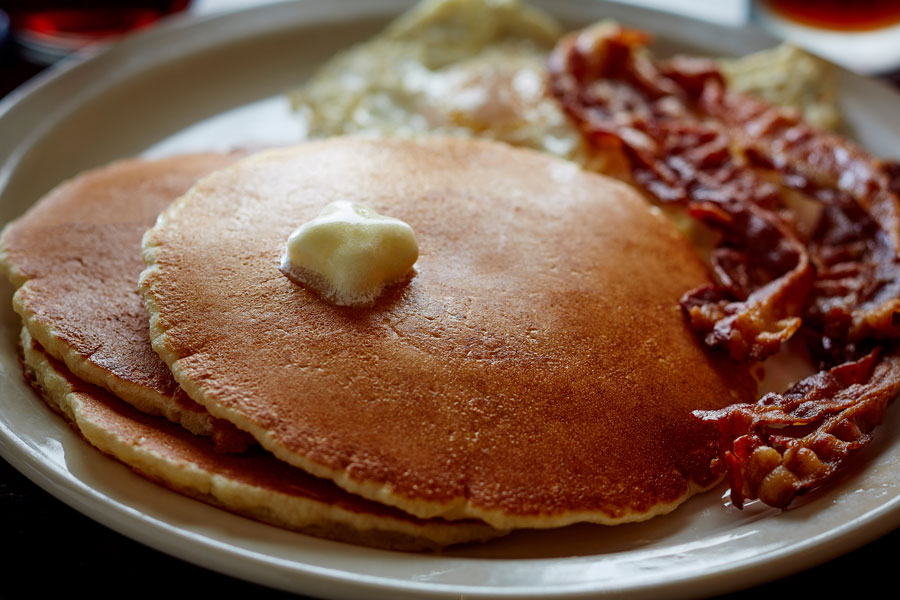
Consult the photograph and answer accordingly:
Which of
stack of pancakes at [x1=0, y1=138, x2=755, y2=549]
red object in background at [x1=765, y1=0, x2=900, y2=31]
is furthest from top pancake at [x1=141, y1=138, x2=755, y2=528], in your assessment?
red object in background at [x1=765, y1=0, x2=900, y2=31]

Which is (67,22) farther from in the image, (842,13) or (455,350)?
(842,13)

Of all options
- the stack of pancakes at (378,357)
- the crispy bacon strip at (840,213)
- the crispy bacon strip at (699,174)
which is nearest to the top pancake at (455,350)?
the stack of pancakes at (378,357)

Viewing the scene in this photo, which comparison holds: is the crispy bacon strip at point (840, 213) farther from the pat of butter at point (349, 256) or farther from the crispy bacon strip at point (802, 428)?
the pat of butter at point (349, 256)

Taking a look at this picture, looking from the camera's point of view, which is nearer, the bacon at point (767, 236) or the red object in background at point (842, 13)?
the bacon at point (767, 236)

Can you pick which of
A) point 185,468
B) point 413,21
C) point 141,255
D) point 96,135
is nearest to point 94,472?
point 185,468

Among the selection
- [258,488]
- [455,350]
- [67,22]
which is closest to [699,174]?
[455,350]

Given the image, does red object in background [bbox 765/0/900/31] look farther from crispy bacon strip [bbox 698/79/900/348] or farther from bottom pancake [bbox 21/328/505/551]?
bottom pancake [bbox 21/328/505/551]

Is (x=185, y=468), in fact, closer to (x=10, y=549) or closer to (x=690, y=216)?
(x=10, y=549)

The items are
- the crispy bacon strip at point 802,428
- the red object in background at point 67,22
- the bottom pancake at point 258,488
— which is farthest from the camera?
the red object in background at point 67,22
